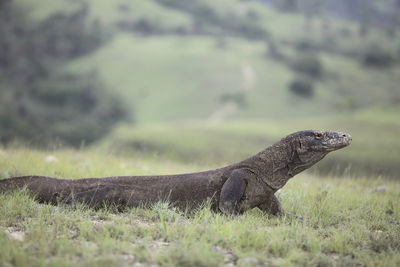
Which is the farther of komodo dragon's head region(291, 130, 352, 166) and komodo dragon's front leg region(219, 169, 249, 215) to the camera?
komodo dragon's head region(291, 130, 352, 166)

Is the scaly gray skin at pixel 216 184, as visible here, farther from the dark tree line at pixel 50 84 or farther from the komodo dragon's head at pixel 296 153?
the dark tree line at pixel 50 84

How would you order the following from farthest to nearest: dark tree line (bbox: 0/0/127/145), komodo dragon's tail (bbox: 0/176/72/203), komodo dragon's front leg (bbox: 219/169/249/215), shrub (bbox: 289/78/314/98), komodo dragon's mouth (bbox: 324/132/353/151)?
1. shrub (bbox: 289/78/314/98)
2. dark tree line (bbox: 0/0/127/145)
3. komodo dragon's tail (bbox: 0/176/72/203)
4. komodo dragon's mouth (bbox: 324/132/353/151)
5. komodo dragon's front leg (bbox: 219/169/249/215)

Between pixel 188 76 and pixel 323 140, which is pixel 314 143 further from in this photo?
pixel 188 76

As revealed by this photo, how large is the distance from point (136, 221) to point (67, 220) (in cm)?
112

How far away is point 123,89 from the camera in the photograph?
130750 mm

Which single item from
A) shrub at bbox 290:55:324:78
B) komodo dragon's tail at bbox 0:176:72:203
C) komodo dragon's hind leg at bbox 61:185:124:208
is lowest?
komodo dragon's hind leg at bbox 61:185:124:208

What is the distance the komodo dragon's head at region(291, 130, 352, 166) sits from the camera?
8914mm

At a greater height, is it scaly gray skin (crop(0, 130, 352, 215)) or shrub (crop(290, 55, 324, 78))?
shrub (crop(290, 55, 324, 78))

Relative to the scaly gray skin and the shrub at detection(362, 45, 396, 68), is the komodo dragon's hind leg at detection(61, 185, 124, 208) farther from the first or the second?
the shrub at detection(362, 45, 396, 68)

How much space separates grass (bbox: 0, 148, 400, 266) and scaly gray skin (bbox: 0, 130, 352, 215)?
10.4 inches

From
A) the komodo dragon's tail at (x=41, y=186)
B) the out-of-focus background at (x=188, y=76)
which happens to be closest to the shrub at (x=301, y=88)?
the out-of-focus background at (x=188, y=76)

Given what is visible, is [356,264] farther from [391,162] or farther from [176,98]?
[176,98]

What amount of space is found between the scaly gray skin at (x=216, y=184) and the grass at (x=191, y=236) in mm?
265

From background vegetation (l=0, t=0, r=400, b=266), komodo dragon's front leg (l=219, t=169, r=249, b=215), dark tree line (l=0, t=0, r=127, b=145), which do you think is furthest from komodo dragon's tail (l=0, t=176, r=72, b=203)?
dark tree line (l=0, t=0, r=127, b=145)
